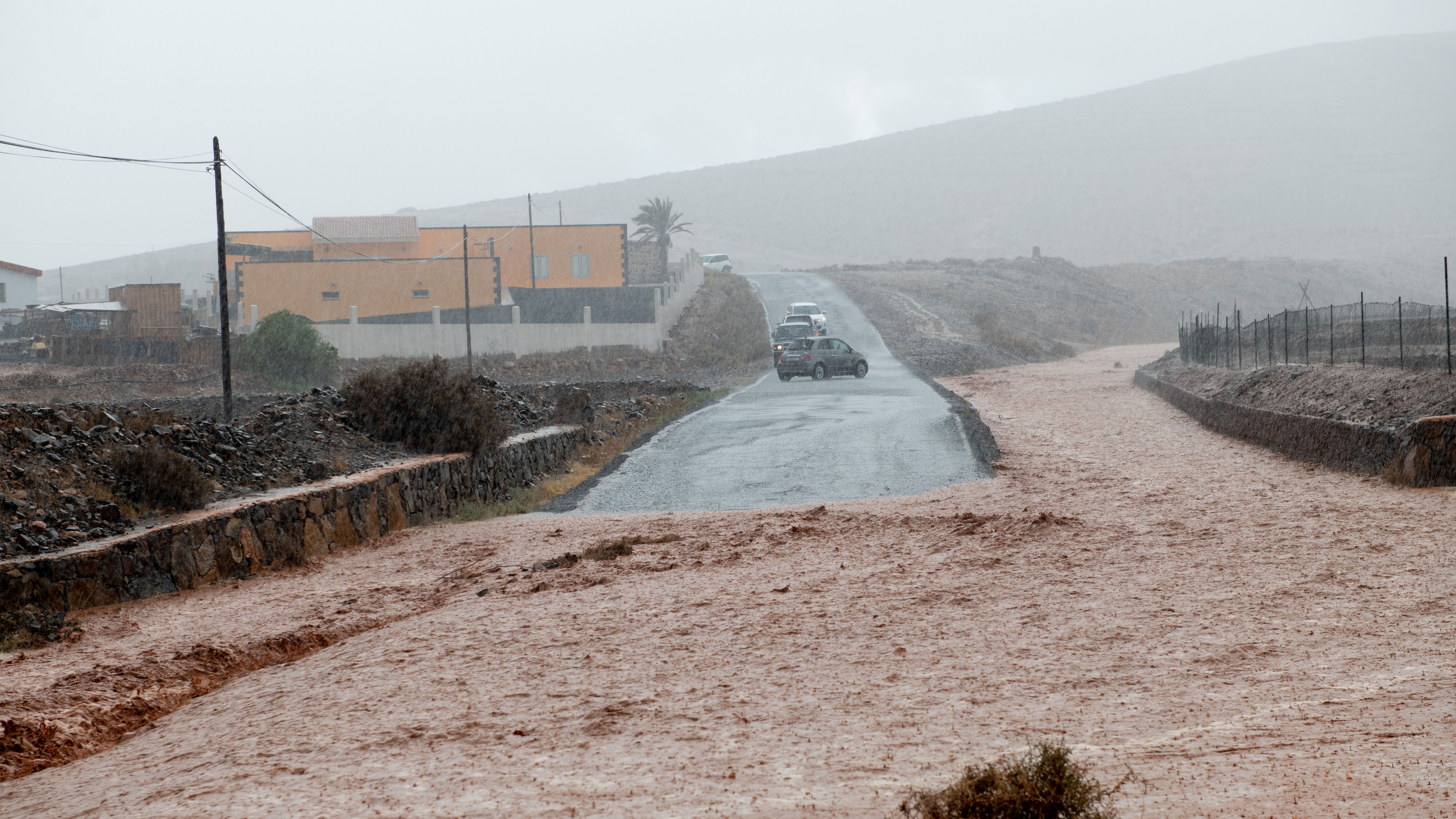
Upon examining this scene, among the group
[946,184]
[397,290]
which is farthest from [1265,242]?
[397,290]

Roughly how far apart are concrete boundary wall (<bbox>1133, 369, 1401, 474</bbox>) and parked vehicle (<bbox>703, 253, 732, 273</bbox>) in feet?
210

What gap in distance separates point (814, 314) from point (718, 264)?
32.2 m

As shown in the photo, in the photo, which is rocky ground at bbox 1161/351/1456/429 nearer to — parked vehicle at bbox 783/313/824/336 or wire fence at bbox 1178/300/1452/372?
wire fence at bbox 1178/300/1452/372

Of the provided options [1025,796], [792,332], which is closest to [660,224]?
[792,332]

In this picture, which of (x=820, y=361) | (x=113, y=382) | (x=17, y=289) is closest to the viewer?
(x=113, y=382)

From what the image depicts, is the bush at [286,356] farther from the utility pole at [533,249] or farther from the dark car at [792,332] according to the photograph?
the utility pole at [533,249]

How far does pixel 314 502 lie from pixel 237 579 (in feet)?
5.59

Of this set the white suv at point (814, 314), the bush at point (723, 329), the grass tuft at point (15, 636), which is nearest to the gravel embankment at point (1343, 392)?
the grass tuft at point (15, 636)

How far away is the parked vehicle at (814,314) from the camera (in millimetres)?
55156

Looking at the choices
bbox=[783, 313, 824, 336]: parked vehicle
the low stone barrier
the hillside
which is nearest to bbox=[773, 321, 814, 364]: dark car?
bbox=[783, 313, 824, 336]: parked vehicle

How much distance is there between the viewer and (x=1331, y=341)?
24.8 metres

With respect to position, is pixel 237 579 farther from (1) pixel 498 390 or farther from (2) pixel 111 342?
(2) pixel 111 342

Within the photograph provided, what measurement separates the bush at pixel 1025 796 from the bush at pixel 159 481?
30.0 ft

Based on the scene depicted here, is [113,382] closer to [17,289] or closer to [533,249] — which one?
[533,249]
